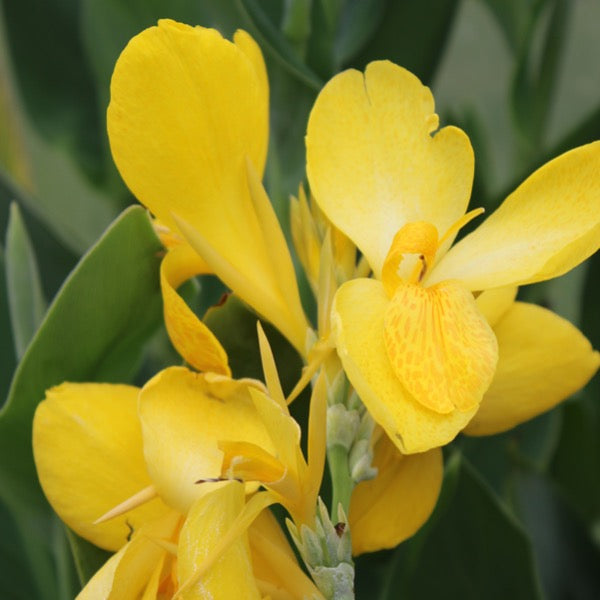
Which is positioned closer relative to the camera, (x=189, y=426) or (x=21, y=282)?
(x=189, y=426)

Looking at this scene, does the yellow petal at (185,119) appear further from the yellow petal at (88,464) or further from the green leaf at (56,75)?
the green leaf at (56,75)

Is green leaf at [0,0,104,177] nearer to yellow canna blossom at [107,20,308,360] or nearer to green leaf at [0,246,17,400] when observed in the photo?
green leaf at [0,246,17,400]

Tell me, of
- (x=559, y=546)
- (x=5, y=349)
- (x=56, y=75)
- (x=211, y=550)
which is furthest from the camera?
(x=56, y=75)

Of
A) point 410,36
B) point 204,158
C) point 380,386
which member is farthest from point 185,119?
point 410,36

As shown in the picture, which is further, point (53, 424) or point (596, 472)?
point (596, 472)

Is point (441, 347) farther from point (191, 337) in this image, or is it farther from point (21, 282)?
point (21, 282)

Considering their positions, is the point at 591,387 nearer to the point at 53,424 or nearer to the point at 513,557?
the point at 513,557

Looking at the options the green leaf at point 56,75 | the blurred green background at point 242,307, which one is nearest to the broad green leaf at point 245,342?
the blurred green background at point 242,307

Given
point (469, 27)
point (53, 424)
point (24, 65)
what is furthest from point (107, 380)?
point (469, 27)
